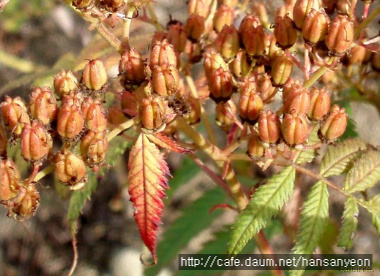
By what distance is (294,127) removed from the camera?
4.22 feet

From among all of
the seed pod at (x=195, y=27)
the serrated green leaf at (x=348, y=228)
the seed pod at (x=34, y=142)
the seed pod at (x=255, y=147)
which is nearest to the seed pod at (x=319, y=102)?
the seed pod at (x=255, y=147)

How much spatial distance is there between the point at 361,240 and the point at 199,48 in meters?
2.30

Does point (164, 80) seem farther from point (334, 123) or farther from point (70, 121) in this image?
point (334, 123)

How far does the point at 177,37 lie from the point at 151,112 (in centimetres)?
32

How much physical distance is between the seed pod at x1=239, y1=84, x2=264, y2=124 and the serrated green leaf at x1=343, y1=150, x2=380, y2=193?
11.1 inches

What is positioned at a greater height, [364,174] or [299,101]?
[299,101]

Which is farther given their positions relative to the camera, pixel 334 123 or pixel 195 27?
pixel 195 27

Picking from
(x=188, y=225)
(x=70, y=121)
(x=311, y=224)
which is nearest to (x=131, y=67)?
(x=70, y=121)

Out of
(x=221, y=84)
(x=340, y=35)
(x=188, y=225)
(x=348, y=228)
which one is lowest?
(x=188, y=225)

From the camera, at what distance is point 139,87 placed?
1.33m

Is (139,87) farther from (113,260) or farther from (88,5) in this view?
(113,260)

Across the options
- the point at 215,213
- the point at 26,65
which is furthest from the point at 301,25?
the point at 26,65

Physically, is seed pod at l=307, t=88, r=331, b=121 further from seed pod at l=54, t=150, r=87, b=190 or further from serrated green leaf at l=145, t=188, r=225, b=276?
serrated green leaf at l=145, t=188, r=225, b=276

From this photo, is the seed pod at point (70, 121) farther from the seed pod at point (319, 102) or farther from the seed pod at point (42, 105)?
the seed pod at point (319, 102)
